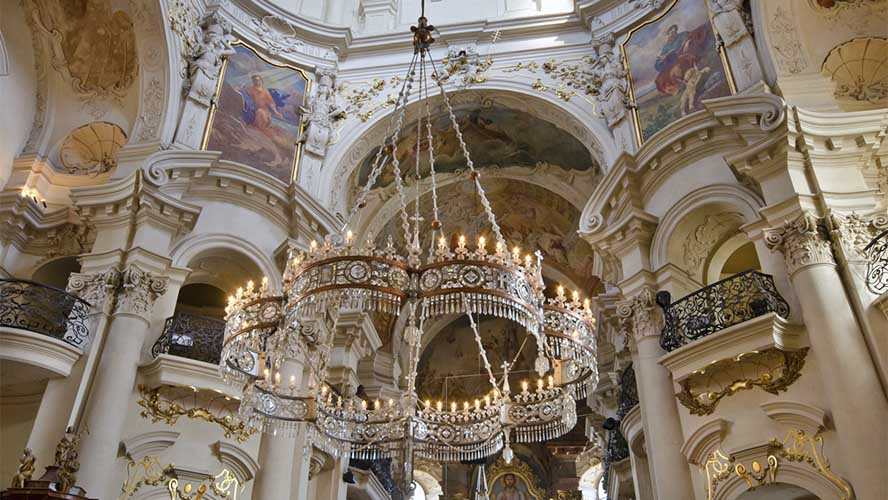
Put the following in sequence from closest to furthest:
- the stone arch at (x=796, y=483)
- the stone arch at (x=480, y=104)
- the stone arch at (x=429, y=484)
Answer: the stone arch at (x=796, y=483) < the stone arch at (x=480, y=104) < the stone arch at (x=429, y=484)

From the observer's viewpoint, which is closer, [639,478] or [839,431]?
[839,431]

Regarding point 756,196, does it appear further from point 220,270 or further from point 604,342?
point 220,270

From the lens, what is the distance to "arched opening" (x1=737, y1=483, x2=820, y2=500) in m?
7.83

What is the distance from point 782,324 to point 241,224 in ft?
23.3

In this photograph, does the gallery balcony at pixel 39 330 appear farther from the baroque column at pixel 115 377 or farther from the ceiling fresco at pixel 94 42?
the ceiling fresco at pixel 94 42

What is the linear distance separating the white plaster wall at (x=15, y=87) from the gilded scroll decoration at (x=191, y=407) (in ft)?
13.5

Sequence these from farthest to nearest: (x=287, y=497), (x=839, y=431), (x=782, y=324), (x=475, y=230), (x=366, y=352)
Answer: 1. (x=475, y=230)
2. (x=366, y=352)
3. (x=287, y=497)
4. (x=782, y=324)
5. (x=839, y=431)

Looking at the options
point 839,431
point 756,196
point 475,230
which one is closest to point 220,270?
point 475,230

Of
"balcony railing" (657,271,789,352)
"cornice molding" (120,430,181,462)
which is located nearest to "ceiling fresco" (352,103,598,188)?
"balcony railing" (657,271,789,352)

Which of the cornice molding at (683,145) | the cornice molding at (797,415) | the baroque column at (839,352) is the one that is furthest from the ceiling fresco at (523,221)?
the cornice molding at (797,415)

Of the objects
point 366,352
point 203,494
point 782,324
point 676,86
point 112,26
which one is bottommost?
point 203,494

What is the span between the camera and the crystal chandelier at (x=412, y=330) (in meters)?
6.58

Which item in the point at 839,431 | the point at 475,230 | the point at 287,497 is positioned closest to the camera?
the point at 839,431

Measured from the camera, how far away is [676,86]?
435 inches
